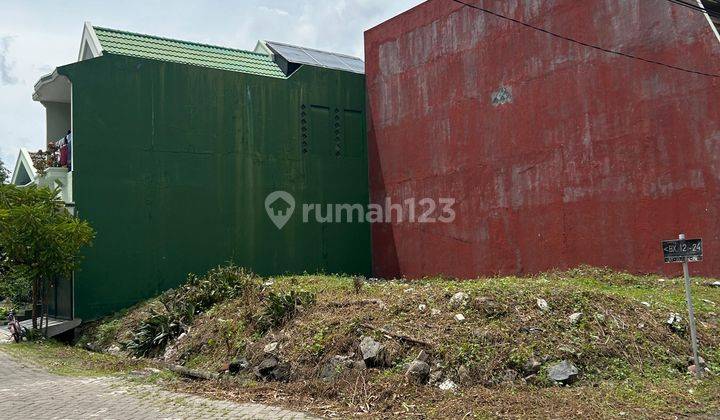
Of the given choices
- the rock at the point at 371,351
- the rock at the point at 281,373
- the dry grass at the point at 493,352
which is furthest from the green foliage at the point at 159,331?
the rock at the point at 371,351

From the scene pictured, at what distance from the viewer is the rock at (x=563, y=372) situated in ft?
21.8

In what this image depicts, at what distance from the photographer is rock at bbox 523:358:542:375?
6.82 metres

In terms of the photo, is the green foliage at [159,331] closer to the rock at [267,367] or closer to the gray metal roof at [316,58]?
the rock at [267,367]

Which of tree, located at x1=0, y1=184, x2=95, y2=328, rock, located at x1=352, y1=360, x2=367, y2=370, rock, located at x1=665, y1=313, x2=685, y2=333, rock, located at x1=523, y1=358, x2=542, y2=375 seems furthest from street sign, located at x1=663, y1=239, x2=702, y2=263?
tree, located at x1=0, y1=184, x2=95, y2=328

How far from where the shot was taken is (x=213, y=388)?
8.02 meters

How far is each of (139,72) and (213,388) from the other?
1129 centimetres

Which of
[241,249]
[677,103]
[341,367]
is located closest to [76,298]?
[241,249]

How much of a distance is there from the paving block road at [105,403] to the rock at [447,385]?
163 centimetres

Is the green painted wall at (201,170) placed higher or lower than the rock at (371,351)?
higher

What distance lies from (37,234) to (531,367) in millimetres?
11257

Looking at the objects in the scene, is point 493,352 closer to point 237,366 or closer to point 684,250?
Answer: point 684,250

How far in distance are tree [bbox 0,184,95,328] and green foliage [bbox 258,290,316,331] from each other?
20.5ft

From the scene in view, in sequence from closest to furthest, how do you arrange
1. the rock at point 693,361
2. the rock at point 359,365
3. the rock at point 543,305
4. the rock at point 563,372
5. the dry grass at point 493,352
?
the dry grass at point 493,352
the rock at point 563,372
the rock at point 693,361
the rock at point 359,365
the rock at point 543,305

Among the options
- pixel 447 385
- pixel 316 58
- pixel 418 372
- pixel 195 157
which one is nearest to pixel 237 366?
pixel 418 372
